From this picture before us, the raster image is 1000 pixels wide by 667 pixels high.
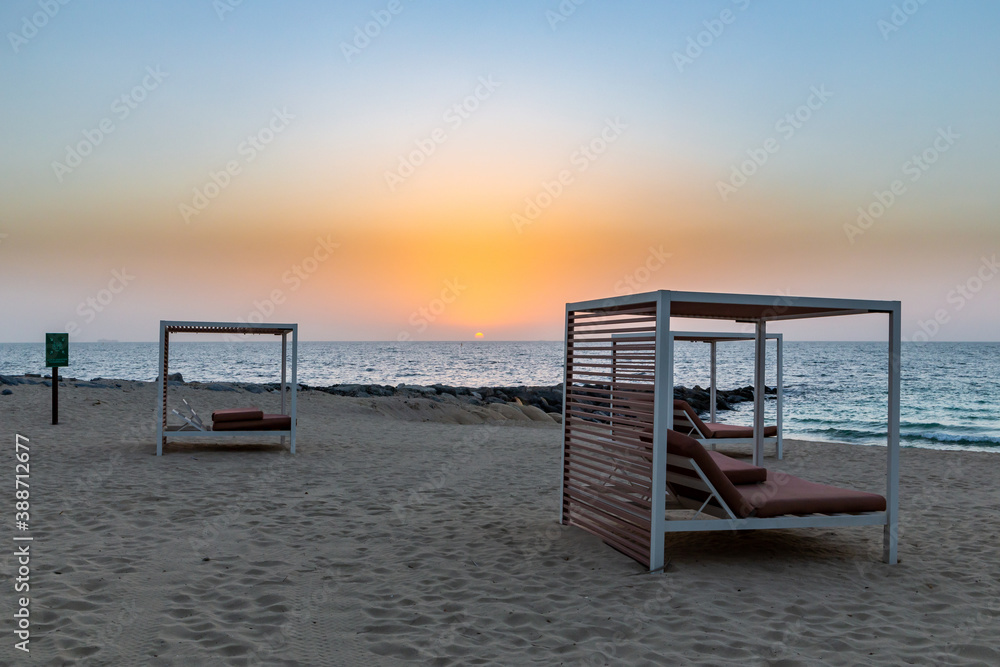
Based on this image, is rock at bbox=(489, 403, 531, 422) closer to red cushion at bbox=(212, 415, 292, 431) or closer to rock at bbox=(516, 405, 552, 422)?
rock at bbox=(516, 405, 552, 422)

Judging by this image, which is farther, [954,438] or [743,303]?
[954,438]

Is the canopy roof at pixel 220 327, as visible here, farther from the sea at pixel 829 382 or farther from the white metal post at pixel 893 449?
the sea at pixel 829 382

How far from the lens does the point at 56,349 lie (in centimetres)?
1425

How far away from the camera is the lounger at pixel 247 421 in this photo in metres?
11.0

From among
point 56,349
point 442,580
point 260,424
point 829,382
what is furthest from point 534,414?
point 829,382

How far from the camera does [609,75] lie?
1108 centimetres

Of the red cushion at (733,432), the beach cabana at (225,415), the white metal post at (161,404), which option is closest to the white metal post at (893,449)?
the red cushion at (733,432)

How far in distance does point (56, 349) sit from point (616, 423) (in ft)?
42.9

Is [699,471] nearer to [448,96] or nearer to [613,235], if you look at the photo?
[448,96]

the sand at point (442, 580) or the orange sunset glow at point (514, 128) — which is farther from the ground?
the orange sunset glow at point (514, 128)

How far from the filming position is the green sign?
14203mm

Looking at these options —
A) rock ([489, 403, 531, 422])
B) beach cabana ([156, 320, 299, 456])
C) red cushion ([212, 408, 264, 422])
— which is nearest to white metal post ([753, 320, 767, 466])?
beach cabana ([156, 320, 299, 456])

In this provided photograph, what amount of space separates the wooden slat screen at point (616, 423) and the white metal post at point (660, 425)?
10 centimetres

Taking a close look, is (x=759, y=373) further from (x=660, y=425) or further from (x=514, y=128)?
(x=514, y=128)
